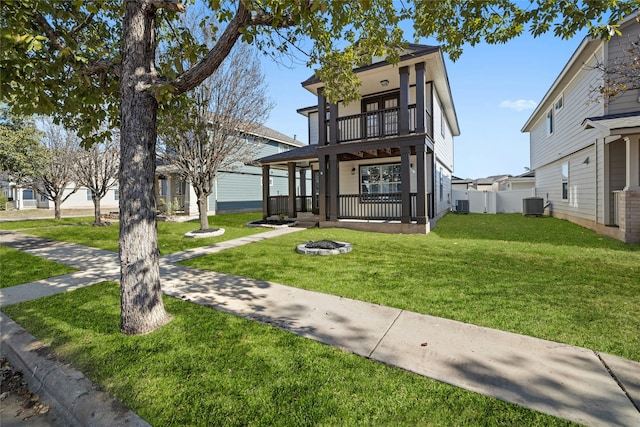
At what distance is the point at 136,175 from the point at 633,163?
Result: 11994 millimetres

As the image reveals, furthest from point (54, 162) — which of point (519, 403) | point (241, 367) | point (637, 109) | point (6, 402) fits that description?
point (637, 109)

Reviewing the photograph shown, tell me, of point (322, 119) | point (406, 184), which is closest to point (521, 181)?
point (406, 184)

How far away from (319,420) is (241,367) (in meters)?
0.98

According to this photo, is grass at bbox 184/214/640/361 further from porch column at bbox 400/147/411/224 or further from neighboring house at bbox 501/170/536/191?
neighboring house at bbox 501/170/536/191

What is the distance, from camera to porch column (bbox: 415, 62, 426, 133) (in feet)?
34.8

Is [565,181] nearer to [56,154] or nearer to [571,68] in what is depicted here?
[571,68]

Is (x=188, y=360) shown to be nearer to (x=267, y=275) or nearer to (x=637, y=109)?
(x=267, y=275)

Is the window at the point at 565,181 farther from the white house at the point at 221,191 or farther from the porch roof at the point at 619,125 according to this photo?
the white house at the point at 221,191

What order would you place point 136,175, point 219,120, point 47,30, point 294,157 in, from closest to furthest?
1. point 136,175
2. point 47,30
3. point 219,120
4. point 294,157

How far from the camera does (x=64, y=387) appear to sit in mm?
2561

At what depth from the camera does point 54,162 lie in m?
17.4

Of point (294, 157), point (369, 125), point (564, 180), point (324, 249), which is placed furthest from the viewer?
point (564, 180)

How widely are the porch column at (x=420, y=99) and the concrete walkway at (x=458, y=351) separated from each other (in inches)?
333

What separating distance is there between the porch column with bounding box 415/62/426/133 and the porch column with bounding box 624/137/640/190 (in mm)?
5605
